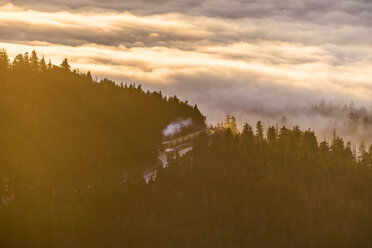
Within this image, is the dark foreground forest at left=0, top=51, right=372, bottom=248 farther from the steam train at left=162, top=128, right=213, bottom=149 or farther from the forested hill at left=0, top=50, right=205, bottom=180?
the steam train at left=162, top=128, right=213, bottom=149

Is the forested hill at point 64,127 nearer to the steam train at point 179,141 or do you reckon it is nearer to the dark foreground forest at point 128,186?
the dark foreground forest at point 128,186

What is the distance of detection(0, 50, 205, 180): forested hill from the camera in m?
164

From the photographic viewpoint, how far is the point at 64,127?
575 feet

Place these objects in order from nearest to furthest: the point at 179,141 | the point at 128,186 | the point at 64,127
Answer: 1. the point at 128,186
2. the point at 64,127
3. the point at 179,141

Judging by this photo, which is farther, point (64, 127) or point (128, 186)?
point (64, 127)

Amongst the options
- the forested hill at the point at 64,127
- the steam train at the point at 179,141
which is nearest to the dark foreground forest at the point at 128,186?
the forested hill at the point at 64,127

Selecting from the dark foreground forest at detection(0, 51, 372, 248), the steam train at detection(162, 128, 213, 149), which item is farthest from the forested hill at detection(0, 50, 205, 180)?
the steam train at detection(162, 128, 213, 149)

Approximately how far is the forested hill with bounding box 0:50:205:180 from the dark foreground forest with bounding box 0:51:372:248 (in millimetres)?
281

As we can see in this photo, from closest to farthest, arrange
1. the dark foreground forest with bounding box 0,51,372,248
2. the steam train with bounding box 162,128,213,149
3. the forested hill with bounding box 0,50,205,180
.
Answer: the dark foreground forest with bounding box 0,51,372,248, the forested hill with bounding box 0,50,205,180, the steam train with bounding box 162,128,213,149

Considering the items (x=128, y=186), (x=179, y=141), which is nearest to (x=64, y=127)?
(x=128, y=186)

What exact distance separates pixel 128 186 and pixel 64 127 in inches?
1028

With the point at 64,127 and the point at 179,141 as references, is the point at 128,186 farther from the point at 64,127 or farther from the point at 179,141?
the point at 179,141

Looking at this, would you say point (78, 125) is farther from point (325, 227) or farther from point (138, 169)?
point (325, 227)

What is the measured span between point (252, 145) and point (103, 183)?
52.2 meters
